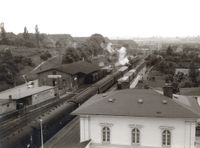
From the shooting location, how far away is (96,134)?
2080 centimetres

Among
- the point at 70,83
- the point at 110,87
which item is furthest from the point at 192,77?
the point at 70,83

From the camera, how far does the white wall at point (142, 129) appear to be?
63.9 feet

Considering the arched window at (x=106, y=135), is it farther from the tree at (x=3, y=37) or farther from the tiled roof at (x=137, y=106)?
the tree at (x=3, y=37)

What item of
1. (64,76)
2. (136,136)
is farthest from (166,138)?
(64,76)

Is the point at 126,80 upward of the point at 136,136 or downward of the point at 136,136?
upward

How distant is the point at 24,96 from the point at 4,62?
23.1 metres

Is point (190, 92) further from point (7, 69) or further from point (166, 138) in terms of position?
point (7, 69)

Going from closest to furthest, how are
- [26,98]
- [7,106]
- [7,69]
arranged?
[7,106]
[26,98]
[7,69]

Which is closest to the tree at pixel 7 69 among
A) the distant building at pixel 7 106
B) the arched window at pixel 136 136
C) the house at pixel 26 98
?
the house at pixel 26 98

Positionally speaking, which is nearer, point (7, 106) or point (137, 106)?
point (137, 106)

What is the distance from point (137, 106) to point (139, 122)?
1136mm

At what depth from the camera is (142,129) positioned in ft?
65.5

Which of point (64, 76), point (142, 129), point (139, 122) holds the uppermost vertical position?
point (139, 122)

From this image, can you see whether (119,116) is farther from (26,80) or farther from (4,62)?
(26,80)
